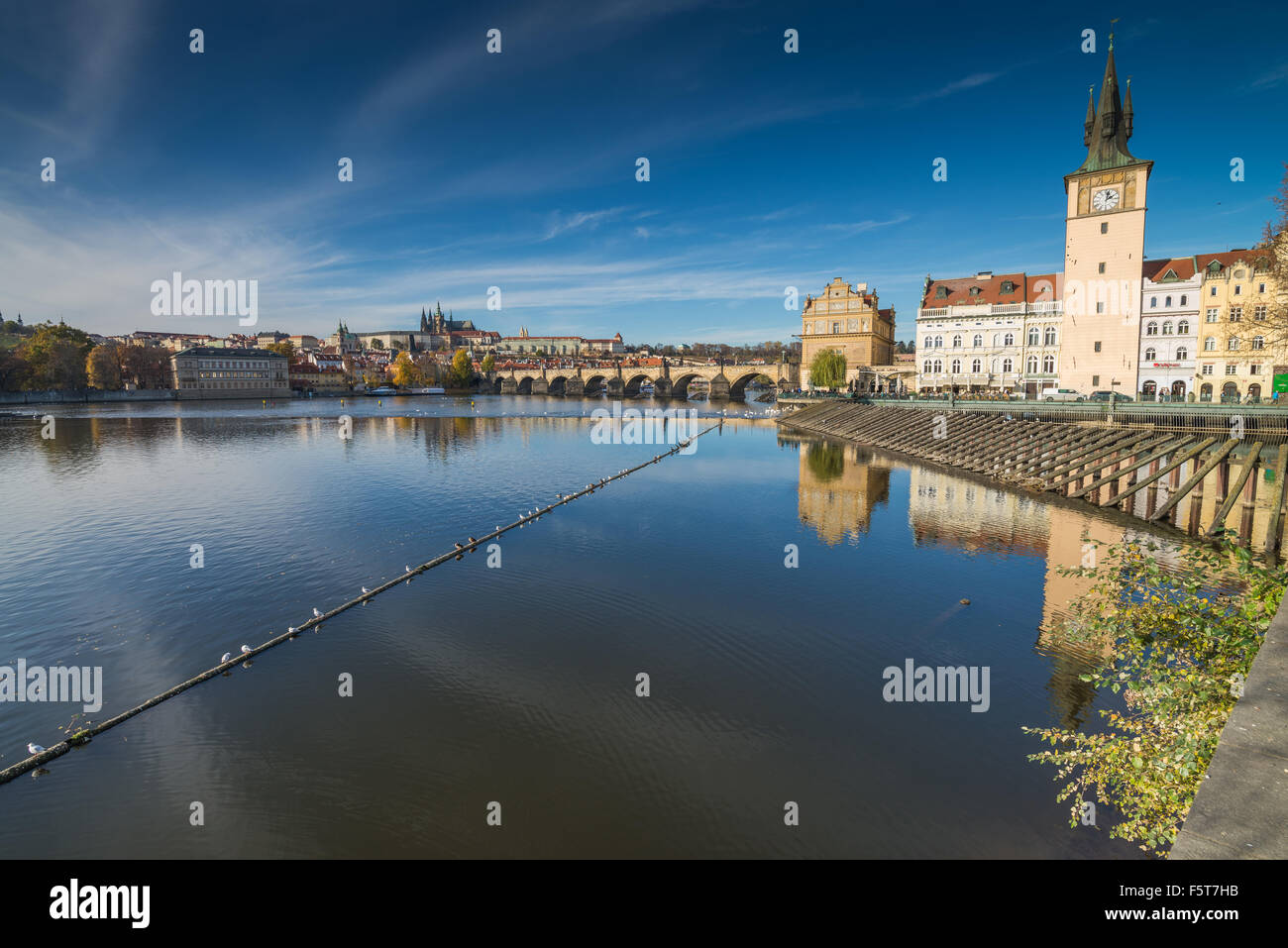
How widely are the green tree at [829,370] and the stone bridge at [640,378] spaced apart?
27.2 m

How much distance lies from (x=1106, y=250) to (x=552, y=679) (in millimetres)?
60216

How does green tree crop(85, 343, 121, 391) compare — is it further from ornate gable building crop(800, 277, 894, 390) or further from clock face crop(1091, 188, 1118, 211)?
clock face crop(1091, 188, 1118, 211)

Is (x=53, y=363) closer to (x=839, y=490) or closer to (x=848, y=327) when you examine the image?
(x=848, y=327)

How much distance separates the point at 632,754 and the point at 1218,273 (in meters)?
67.7

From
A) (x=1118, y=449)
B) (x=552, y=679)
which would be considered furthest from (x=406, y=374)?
(x=552, y=679)

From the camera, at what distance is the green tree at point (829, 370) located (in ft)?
263

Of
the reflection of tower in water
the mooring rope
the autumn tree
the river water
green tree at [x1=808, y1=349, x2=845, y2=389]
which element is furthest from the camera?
the autumn tree

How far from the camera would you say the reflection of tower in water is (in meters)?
23.8

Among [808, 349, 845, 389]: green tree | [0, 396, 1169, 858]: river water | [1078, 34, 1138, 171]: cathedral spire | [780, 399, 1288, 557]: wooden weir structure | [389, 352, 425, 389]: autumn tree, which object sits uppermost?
[1078, 34, 1138, 171]: cathedral spire

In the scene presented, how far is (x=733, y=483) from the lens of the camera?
33.2 metres

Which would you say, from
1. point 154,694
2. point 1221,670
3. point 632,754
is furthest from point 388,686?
point 1221,670

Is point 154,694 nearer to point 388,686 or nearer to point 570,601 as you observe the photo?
point 388,686

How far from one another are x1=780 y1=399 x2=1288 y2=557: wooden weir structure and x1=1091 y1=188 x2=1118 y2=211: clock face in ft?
62.1

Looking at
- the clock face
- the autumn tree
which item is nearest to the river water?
the clock face
